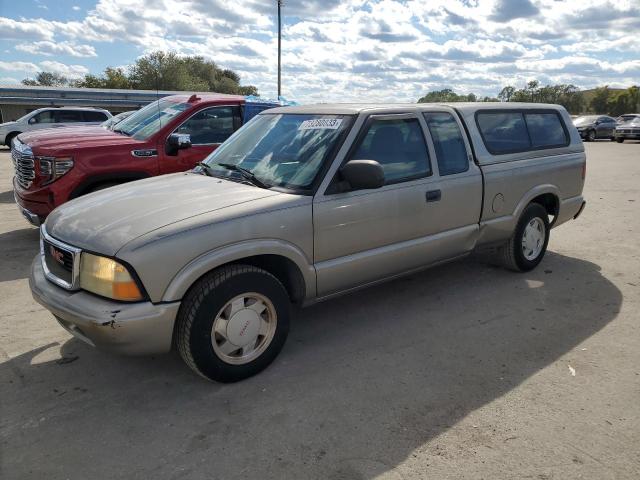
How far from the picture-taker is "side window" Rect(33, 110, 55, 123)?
67.1 ft

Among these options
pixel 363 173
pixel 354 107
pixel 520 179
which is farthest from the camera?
pixel 520 179

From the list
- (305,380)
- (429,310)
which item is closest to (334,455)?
(305,380)

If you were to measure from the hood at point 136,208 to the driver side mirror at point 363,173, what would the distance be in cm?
52

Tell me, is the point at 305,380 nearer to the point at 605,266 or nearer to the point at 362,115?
the point at 362,115

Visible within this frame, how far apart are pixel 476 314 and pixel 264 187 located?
7.28ft

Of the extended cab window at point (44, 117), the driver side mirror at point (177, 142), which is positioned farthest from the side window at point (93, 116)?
the driver side mirror at point (177, 142)

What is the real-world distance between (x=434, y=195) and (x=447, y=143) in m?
0.58

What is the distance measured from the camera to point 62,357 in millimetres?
3639

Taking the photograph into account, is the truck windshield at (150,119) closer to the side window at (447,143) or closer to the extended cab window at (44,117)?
the side window at (447,143)

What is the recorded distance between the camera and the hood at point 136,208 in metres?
3.00

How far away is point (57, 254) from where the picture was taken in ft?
10.7

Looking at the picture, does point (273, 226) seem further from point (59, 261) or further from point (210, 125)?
point (210, 125)

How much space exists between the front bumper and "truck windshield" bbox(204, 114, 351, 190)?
4.09 ft

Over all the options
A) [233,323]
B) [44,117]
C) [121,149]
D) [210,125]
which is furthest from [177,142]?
[44,117]
